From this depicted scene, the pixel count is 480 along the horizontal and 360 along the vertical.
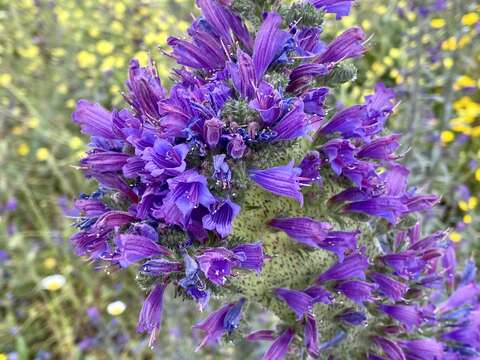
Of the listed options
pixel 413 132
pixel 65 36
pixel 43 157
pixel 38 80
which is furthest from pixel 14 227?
pixel 413 132

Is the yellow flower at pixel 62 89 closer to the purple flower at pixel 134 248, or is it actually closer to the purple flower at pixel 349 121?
the purple flower at pixel 349 121

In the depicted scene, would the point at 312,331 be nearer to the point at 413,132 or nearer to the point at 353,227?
the point at 353,227

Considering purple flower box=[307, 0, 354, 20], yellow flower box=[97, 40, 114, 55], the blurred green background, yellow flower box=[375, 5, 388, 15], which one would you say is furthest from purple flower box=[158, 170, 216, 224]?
yellow flower box=[375, 5, 388, 15]

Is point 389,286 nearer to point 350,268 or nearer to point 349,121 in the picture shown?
point 350,268

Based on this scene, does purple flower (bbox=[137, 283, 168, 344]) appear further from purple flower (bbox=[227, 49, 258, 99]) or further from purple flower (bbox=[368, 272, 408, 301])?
purple flower (bbox=[368, 272, 408, 301])

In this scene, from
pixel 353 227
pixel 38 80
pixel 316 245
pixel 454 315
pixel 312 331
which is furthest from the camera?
pixel 38 80
